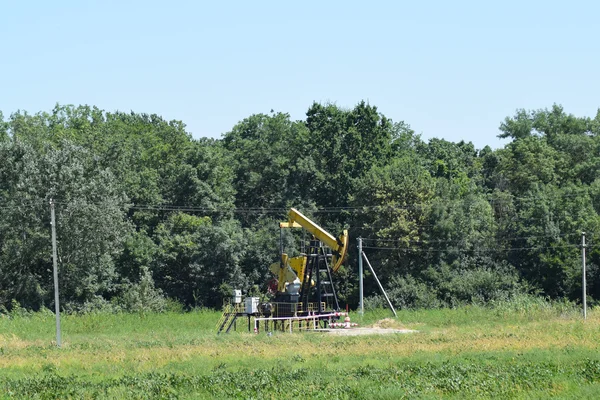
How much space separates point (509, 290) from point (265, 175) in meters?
22.6

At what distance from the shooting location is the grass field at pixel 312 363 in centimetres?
1927

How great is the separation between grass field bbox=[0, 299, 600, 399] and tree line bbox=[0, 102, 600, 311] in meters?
13.2

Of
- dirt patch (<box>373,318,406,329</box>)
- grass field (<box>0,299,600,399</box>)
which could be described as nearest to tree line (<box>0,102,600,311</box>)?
dirt patch (<box>373,318,406,329</box>)

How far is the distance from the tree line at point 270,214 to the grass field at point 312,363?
13.2 metres

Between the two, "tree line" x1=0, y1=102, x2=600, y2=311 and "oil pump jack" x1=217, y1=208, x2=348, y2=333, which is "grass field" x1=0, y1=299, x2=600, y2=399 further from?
"tree line" x1=0, y1=102, x2=600, y2=311

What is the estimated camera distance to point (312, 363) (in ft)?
79.5

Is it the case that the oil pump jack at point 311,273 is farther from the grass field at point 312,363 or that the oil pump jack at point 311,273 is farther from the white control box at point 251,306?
the grass field at point 312,363

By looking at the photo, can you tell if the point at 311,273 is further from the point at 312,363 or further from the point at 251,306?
the point at 312,363

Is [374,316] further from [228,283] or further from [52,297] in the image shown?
[52,297]

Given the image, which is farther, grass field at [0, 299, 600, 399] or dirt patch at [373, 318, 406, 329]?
dirt patch at [373, 318, 406, 329]

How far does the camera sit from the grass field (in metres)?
19.3

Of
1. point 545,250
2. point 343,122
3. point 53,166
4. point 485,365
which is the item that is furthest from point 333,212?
point 485,365

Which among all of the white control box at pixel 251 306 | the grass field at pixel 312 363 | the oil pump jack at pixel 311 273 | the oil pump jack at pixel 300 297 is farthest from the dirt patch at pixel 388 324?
the white control box at pixel 251 306

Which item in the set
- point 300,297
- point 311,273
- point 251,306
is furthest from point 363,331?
point 251,306
